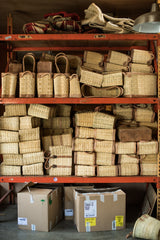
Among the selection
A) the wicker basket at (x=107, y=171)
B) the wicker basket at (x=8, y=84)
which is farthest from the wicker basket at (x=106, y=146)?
the wicker basket at (x=8, y=84)

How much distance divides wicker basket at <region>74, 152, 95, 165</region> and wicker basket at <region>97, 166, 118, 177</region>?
166 millimetres

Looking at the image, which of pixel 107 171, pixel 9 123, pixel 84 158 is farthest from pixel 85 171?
pixel 9 123

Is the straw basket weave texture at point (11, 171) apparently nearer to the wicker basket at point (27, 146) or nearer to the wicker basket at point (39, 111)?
the wicker basket at point (27, 146)

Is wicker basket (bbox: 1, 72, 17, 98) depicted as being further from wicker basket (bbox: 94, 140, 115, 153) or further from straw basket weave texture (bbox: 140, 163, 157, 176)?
straw basket weave texture (bbox: 140, 163, 157, 176)

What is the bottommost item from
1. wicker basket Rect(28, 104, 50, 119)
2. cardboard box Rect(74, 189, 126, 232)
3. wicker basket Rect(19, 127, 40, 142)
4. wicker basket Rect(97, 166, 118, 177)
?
cardboard box Rect(74, 189, 126, 232)

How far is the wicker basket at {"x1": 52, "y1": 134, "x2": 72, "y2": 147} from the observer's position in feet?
15.4

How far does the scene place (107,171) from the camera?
179 inches

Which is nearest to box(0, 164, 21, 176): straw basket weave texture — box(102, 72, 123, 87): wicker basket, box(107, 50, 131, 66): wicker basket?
box(102, 72, 123, 87): wicker basket

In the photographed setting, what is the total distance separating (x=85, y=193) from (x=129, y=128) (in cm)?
128

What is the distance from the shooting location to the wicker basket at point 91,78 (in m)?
4.46

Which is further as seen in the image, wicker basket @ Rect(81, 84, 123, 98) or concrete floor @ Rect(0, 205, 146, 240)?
wicker basket @ Rect(81, 84, 123, 98)

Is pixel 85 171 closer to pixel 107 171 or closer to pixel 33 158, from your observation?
pixel 107 171

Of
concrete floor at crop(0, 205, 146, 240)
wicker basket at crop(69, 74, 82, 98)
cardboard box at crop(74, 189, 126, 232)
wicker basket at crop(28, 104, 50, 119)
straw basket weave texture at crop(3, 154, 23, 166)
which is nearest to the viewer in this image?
concrete floor at crop(0, 205, 146, 240)

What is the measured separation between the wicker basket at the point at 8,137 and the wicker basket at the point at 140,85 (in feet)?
6.48
